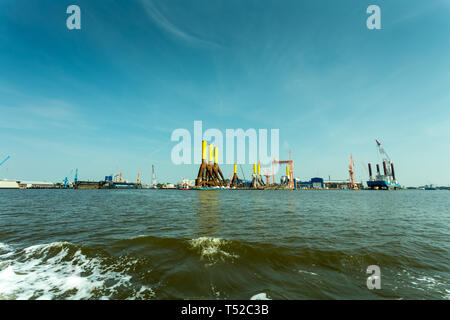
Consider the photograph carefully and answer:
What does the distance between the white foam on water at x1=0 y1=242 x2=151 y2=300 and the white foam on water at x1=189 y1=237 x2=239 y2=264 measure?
214 cm

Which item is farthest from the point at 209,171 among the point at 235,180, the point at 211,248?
the point at 211,248

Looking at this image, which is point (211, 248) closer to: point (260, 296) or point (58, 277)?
point (260, 296)

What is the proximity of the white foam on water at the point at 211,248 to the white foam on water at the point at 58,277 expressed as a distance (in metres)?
2.14

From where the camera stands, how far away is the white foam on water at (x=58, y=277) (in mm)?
3746

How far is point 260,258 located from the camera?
5.44 m

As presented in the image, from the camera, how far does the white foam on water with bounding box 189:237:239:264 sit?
543 cm

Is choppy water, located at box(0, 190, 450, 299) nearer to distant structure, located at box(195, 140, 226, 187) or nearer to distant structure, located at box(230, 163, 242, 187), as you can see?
distant structure, located at box(195, 140, 226, 187)

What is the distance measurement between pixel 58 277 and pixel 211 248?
12.8ft

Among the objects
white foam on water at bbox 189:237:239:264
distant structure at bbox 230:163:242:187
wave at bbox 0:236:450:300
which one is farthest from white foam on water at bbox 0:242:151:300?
distant structure at bbox 230:163:242:187

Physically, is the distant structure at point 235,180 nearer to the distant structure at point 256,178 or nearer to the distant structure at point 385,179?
the distant structure at point 256,178

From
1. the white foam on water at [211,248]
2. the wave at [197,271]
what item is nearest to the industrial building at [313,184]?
the white foam on water at [211,248]
